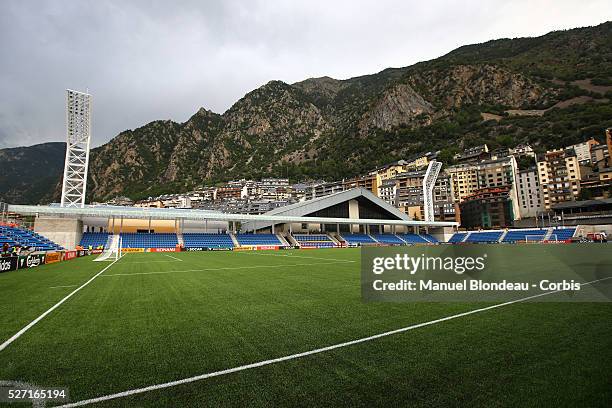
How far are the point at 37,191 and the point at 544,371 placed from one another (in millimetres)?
213109

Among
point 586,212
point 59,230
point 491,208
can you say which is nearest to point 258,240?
point 59,230

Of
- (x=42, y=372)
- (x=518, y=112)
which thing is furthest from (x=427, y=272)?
(x=518, y=112)

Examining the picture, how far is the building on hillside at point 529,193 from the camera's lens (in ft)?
303

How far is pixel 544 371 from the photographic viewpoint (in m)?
3.66

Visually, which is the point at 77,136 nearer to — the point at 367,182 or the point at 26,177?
the point at 367,182

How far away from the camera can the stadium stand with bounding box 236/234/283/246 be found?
49.3 m

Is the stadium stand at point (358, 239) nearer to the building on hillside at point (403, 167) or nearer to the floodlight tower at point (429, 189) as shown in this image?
the floodlight tower at point (429, 189)

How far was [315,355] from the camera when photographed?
430 cm

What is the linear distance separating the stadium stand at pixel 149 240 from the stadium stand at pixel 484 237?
175ft

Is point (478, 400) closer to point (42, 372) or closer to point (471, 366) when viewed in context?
point (471, 366)

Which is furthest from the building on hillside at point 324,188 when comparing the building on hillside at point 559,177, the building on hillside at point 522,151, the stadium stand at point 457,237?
the stadium stand at point 457,237

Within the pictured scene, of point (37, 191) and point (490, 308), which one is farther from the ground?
point (37, 191)

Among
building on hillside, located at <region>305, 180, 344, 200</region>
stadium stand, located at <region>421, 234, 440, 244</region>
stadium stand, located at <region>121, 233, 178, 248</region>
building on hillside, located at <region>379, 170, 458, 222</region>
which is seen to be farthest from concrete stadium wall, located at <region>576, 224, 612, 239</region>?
building on hillside, located at <region>305, 180, 344, 200</region>

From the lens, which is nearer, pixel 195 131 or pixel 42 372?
pixel 42 372
